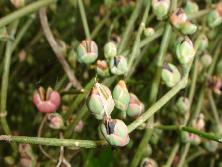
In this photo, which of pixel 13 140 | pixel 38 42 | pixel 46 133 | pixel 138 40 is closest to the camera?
pixel 13 140

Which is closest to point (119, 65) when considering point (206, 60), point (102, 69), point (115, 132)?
point (102, 69)

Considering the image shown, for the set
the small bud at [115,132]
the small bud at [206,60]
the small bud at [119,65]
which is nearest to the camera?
the small bud at [115,132]

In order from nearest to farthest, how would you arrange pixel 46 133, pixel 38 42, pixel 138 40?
1. pixel 138 40
2. pixel 46 133
3. pixel 38 42

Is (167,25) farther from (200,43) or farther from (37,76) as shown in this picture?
(37,76)

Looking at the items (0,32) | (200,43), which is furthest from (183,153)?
(0,32)

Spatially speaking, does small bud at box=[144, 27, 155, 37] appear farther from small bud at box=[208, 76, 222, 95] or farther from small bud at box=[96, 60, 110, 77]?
small bud at box=[208, 76, 222, 95]

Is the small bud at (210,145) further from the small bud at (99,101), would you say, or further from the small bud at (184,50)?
the small bud at (99,101)

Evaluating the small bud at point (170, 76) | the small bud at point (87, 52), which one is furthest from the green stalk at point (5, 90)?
the small bud at point (170, 76)
